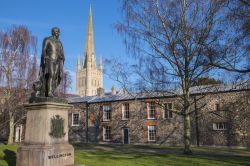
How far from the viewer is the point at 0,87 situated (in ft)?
84.4

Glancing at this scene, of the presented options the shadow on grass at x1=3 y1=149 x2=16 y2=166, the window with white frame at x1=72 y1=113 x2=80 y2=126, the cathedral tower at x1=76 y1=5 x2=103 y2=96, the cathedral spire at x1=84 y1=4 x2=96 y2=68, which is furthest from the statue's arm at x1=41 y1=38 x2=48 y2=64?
the cathedral spire at x1=84 y1=4 x2=96 y2=68

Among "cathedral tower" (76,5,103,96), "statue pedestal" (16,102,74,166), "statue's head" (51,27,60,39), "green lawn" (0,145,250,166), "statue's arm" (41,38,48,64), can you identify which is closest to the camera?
"statue pedestal" (16,102,74,166)

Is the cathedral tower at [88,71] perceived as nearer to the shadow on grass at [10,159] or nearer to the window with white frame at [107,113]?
the window with white frame at [107,113]

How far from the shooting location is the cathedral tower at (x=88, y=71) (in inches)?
4651

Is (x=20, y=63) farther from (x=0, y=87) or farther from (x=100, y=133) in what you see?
(x=100, y=133)

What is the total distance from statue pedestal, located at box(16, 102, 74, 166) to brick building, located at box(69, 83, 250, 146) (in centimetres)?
1342

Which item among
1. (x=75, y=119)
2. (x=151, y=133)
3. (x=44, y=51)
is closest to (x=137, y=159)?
(x=44, y=51)

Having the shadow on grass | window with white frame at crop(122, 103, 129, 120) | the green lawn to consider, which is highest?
window with white frame at crop(122, 103, 129, 120)

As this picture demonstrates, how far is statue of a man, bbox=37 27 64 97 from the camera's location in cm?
936

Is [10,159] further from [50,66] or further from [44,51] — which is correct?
[44,51]

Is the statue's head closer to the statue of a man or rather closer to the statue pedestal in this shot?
the statue of a man

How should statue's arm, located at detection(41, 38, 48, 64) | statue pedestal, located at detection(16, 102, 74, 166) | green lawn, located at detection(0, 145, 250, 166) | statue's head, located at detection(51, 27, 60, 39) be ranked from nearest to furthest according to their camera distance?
statue pedestal, located at detection(16, 102, 74, 166)
statue's arm, located at detection(41, 38, 48, 64)
statue's head, located at detection(51, 27, 60, 39)
green lawn, located at detection(0, 145, 250, 166)

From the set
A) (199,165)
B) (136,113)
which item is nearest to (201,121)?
(136,113)

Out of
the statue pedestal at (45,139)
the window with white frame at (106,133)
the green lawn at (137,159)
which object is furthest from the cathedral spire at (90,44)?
the statue pedestal at (45,139)
